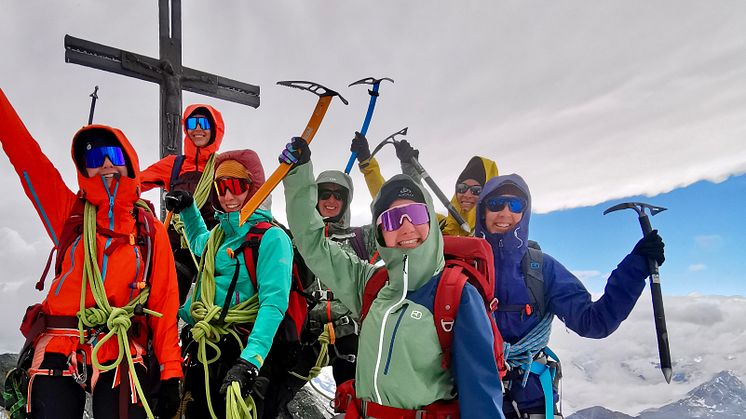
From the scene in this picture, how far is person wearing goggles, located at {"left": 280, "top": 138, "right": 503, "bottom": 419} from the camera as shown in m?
2.75

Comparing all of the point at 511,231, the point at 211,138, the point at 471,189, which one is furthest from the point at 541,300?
the point at 211,138

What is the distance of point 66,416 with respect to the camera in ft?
10.8

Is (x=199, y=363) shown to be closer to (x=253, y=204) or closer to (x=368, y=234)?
(x=253, y=204)

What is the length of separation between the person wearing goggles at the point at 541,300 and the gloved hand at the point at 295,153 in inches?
77.7

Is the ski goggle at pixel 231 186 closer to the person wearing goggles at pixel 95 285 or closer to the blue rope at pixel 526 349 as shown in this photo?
the person wearing goggles at pixel 95 285

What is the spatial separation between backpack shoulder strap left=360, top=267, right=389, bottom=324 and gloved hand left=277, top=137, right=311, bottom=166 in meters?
0.97

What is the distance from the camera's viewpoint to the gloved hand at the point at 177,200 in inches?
182

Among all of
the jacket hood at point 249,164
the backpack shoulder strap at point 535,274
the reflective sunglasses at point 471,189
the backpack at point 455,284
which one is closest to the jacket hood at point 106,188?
the jacket hood at point 249,164

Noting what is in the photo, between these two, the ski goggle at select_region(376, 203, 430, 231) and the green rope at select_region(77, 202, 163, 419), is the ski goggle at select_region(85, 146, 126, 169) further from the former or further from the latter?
the ski goggle at select_region(376, 203, 430, 231)

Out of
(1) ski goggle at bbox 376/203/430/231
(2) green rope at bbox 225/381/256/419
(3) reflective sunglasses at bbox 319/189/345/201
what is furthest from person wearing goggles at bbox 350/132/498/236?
(2) green rope at bbox 225/381/256/419

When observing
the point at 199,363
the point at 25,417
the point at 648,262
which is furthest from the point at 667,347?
the point at 25,417

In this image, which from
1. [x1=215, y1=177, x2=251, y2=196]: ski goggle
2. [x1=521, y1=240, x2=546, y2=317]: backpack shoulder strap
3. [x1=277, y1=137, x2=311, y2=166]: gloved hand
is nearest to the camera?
[x1=277, y1=137, x2=311, y2=166]: gloved hand

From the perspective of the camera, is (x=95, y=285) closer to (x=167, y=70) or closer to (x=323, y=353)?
(x=323, y=353)

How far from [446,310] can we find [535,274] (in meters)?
1.56
